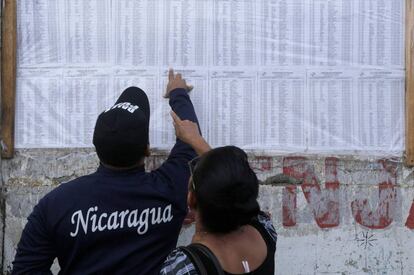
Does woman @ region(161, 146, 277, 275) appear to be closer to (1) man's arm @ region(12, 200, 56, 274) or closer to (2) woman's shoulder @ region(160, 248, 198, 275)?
(2) woman's shoulder @ region(160, 248, 198, 275)

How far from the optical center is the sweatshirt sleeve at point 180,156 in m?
2.74

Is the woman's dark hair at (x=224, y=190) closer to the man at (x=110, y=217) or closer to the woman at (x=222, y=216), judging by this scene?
the woman at (x=222, y=216)

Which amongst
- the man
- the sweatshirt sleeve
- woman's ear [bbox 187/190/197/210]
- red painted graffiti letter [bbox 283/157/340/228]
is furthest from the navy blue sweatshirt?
red painted graffiti letter [bbox 283/157/340/228]

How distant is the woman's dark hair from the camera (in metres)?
2.17

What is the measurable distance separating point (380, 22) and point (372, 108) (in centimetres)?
48

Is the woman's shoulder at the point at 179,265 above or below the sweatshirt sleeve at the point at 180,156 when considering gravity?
below

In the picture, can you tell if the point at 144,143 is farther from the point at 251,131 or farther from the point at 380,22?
the point at 380,22

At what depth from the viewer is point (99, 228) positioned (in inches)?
97.1

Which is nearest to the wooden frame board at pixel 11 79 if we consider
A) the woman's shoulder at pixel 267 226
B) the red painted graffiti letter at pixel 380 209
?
the red painted graffiti letter at pixel 380 209

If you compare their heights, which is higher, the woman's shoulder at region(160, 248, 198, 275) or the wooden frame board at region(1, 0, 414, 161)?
the wooden frame board at region(1, 0, 414, 161)

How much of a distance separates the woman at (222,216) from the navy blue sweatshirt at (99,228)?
1.09ft

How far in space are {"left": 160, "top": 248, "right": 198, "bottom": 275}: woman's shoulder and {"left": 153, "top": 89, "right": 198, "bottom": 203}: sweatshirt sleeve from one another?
53 centimetres

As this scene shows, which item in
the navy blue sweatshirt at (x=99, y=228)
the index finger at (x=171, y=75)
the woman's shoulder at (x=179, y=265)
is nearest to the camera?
the woman's shoulder at (x=179, y=265)

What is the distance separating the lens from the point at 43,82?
3.58 m
